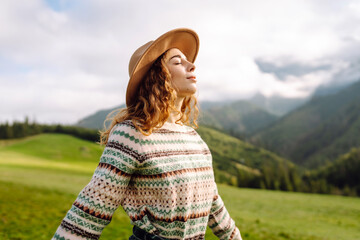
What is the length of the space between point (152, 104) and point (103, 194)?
0.69 m

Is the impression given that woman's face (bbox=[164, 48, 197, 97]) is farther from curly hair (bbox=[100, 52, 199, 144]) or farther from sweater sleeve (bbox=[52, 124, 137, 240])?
sweater sleeve (bbox=[52, 124, 137, 240])

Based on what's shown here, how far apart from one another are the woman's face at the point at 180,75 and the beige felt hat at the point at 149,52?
0.10 m

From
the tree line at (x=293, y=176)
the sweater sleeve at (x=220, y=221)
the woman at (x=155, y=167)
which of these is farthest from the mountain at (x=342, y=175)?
the woman at (x=155, y=167)

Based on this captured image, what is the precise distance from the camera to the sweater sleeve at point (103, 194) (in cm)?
170

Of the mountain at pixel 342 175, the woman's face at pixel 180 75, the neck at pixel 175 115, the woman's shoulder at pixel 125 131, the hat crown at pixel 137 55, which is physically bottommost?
the mountain at pixel 342 175

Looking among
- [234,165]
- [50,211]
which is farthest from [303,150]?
[50,211]

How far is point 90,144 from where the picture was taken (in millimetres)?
74438

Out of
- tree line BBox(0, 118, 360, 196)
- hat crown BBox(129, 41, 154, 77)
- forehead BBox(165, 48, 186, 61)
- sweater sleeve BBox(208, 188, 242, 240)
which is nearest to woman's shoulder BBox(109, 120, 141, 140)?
hat crown BBox(129, 41, 154, 77)

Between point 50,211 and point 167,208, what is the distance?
846cm

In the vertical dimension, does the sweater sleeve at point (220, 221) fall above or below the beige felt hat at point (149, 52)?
below

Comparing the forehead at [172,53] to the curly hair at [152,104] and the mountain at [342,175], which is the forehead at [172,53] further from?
the mountain at [342,175]

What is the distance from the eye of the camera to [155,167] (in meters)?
1.88

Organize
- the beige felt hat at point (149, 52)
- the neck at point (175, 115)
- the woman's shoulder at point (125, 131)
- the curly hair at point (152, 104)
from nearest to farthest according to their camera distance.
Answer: the woman's shoulder at point (125, 131), the curly hair at point (152, 104), the beige felt hat at point (149, 52), the neck at point (175, 115)

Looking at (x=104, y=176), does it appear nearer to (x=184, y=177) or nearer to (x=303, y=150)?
(x=184, y=177)
